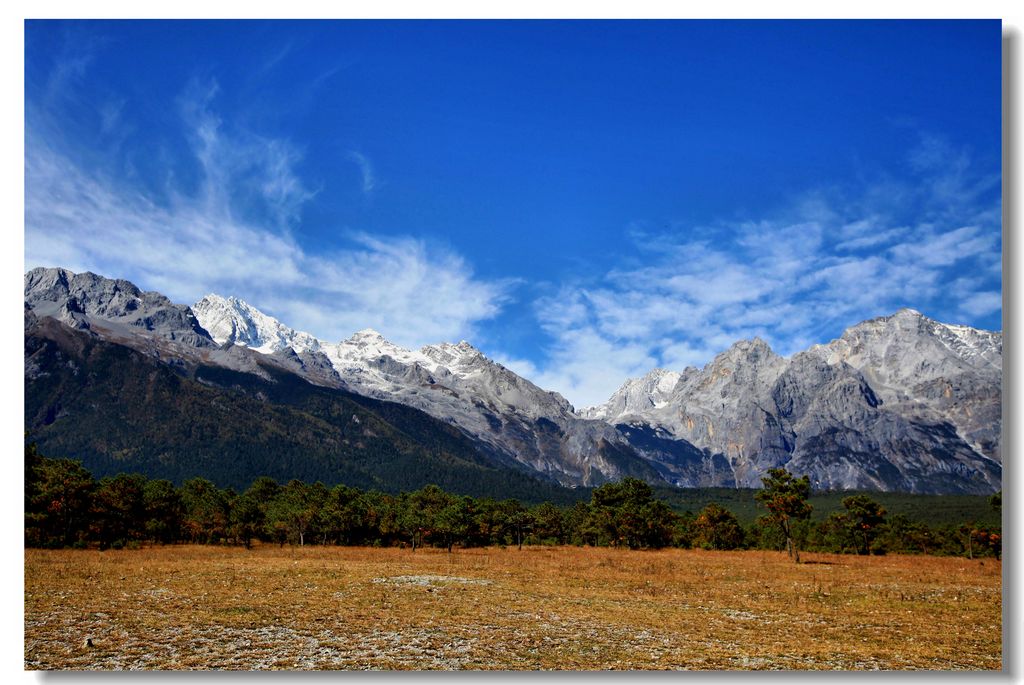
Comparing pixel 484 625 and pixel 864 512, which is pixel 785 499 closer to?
pixel 864 512

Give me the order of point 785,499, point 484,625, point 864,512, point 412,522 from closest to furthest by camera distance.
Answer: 1. point 484,625
2. point 785,499
3. point 864,512
4. point 412,522

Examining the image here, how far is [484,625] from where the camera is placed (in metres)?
18.1

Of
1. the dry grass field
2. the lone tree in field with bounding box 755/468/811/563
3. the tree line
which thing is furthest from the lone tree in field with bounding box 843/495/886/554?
the dry grass field

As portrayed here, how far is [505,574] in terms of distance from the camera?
36344 millimetres

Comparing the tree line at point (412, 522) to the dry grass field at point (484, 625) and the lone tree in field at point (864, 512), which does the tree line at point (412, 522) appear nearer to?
the lone tree in field at point (864, 512)

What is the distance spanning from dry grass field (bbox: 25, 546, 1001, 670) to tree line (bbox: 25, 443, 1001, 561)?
39030mm

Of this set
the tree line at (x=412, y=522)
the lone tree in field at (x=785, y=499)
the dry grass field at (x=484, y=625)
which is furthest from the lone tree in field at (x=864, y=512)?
the dry grass field at (x=484, y=625)

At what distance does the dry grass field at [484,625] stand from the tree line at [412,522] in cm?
3903

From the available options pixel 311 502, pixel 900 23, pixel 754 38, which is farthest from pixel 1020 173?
pixel 311 502

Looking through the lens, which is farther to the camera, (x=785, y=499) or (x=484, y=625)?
(x=785, y=499)

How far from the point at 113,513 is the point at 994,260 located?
232ft

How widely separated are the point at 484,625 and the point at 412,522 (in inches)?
2504

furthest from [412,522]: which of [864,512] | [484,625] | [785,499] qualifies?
[484,625]

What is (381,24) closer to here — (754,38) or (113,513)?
(754,38)
